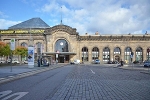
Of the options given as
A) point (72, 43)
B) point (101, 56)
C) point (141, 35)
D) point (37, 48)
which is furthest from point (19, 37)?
point (141, 35)

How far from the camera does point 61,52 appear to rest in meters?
75.9

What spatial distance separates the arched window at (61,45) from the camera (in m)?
77.0

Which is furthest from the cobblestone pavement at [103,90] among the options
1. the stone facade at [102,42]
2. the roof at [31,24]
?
the roof at [31,24]

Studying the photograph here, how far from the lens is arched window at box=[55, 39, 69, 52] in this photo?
77000 mm

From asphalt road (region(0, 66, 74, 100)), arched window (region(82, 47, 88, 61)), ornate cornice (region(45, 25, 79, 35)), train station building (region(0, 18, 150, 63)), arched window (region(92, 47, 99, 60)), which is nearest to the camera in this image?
asphalt road (region(0, 66, 74, 100))

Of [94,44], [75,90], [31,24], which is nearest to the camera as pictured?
[75,90]

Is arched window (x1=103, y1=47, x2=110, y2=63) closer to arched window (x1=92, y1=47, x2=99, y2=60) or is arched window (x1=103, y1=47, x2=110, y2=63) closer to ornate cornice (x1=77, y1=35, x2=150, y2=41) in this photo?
arched window (x1=92, y1=47, x2=99, y2=60)

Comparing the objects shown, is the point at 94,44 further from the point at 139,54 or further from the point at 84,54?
the point at 139,54

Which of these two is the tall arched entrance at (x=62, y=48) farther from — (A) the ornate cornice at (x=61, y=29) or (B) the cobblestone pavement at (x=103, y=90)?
(B) the cobblestone pavement at (x=103, y=90)

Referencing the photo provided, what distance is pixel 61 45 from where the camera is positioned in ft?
254

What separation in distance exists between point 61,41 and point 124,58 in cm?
2566

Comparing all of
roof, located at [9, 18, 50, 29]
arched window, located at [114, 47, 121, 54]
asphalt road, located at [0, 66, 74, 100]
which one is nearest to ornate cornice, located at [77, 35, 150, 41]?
arched window, located at [114, 47, 121, 54]

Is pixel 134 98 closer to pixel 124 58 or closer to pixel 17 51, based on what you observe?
pixel 17 51

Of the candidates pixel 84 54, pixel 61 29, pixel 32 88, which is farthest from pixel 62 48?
pixel 32 88
